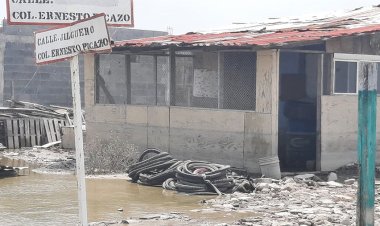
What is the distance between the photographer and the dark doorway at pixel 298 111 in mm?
13789

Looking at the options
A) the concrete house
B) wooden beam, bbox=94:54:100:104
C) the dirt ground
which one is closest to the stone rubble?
the dirt ground

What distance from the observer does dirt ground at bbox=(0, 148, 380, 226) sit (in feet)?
27.3

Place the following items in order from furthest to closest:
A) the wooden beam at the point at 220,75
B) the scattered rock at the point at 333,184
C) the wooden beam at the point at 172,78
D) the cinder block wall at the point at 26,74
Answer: the cinder block wall at the point at 26,74
the wooden beam at the point at 172,78
the wooden beam at the point at 220,75
the scattered rock at the point at 333,184

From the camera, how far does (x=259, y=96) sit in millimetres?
12945

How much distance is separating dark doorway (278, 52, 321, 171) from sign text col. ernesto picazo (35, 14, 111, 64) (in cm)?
897

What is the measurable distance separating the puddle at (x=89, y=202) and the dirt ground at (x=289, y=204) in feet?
0.75

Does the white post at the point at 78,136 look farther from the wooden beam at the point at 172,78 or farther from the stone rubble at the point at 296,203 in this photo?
the wooden beam at the point at 172,78

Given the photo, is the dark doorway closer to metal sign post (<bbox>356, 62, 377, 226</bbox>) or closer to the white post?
metal sign post (<bbox>356, 62, 377, 226</bbox>)

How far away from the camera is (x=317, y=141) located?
43.7ft

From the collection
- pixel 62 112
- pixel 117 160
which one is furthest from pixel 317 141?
pixel 62 112

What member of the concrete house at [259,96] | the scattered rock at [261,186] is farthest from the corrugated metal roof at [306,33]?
the scattered rock at [261,186]

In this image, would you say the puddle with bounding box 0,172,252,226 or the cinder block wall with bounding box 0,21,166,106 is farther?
the cinder block wall with bounding box 0,21,166,106

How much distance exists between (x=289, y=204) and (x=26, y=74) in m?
17.2

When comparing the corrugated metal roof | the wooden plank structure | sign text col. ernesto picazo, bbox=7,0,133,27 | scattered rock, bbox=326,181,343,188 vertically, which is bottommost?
scattered rock, bbox=326,181,343,188
